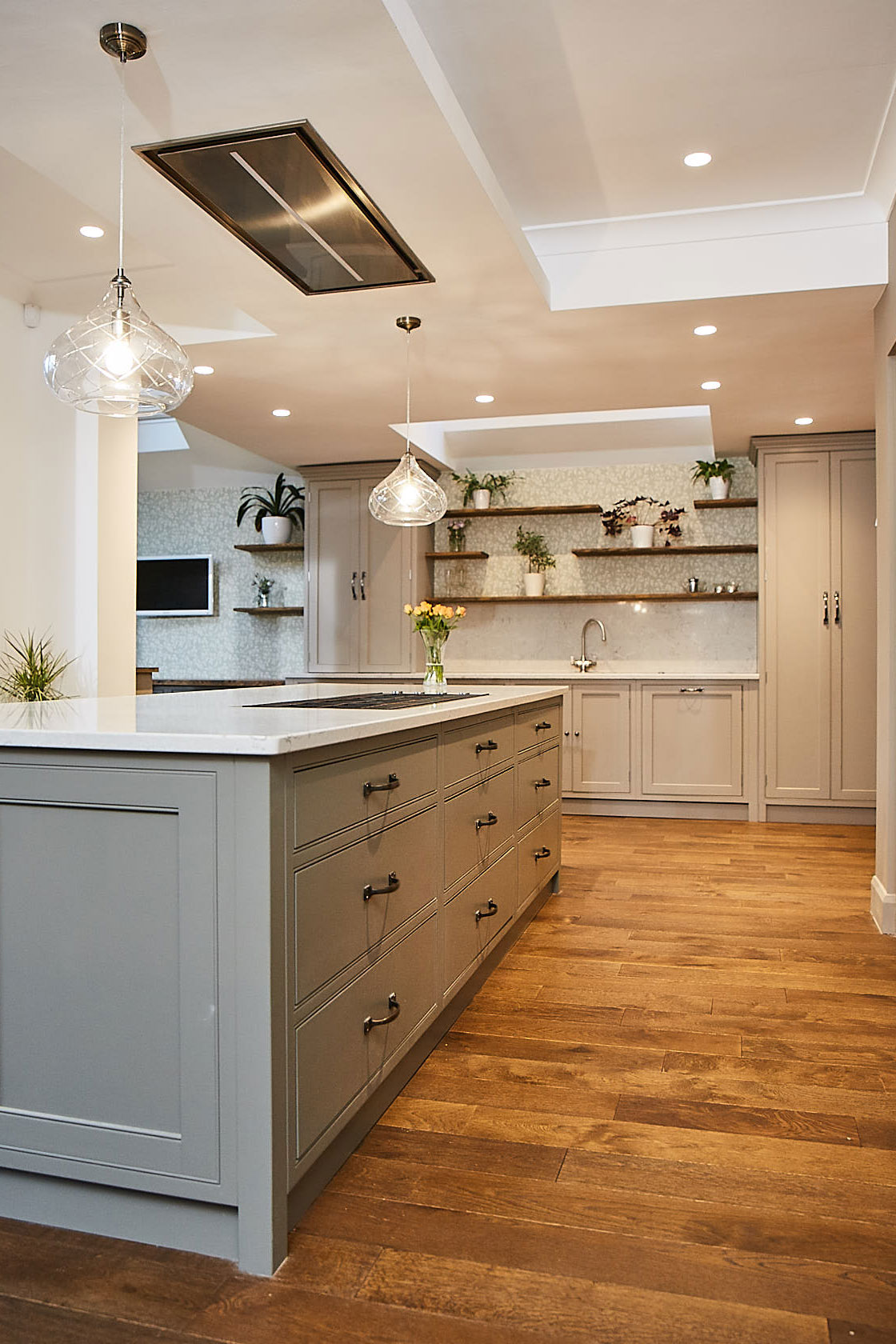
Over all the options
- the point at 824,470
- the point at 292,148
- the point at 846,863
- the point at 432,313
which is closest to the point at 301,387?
the point at 432,313

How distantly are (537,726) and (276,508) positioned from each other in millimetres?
4326

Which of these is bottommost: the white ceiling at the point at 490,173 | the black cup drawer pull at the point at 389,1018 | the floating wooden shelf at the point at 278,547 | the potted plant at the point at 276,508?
the black cup drawer pull at the point at 389,1018

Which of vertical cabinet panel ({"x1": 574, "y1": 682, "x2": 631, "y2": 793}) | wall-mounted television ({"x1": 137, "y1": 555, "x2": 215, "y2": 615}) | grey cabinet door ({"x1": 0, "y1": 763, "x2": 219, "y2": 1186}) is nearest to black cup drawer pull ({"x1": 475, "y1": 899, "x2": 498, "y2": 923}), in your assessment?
grey cabinet door ({"x1": 0, "y1": 763, "x2": 219, "y2": 1186})

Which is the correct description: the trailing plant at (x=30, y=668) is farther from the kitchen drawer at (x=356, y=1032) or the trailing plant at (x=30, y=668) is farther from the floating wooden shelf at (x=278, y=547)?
the floating wooden shelf at (x=278, y=547)

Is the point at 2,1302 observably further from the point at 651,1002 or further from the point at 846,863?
→ the point at 846,863

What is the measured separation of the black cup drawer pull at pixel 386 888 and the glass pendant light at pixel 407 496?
223 centimetres

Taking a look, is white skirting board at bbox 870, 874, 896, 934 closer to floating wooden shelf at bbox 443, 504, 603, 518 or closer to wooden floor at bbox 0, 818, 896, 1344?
wooden floor at bbox 0, 818, 896, 1344

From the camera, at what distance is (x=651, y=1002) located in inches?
118

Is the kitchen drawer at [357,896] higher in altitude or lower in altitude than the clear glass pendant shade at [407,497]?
lower

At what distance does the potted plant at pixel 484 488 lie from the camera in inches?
284

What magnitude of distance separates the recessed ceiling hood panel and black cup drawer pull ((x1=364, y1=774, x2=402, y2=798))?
165 centimetres

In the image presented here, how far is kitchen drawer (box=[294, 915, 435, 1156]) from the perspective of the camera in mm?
1754

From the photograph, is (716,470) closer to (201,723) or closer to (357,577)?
(357,577)

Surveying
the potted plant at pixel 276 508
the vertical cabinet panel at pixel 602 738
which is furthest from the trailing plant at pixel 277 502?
the vertical cabinet panel at pixel 602 738
